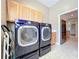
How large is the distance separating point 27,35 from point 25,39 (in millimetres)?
119

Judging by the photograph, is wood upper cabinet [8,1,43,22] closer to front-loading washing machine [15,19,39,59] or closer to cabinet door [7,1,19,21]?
cabinet door [7,1,19,21]

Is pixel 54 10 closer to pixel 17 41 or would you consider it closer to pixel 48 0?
pixel 48 0

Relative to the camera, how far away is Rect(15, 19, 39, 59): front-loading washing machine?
1919 mm

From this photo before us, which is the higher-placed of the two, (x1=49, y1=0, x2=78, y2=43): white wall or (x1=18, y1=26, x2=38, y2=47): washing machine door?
(x1=49, y1=0, x2=78, y2=43): white wall

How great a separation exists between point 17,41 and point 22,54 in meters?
0.34

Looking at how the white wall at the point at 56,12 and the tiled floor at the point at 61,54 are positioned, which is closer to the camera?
the tiled floor at the point at 61,54

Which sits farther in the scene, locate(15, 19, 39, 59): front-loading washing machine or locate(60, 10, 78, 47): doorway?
locate(60, 10, 78, 47): doorway

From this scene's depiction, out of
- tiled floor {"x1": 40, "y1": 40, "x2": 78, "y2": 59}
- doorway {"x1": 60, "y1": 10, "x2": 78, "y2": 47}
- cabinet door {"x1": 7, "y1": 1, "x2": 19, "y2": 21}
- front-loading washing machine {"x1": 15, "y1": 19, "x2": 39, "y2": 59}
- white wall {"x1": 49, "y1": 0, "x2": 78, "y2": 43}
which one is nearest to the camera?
front-loading washing machine {"x1": 15, "y1": 19, "x2": 39, "y2": 59}

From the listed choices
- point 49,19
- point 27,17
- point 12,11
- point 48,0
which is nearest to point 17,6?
point 12,11

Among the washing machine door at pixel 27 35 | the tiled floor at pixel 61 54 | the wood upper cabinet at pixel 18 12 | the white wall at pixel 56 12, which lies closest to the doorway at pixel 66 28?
the white wall at pixel 56 12

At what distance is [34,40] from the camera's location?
8.07 ft

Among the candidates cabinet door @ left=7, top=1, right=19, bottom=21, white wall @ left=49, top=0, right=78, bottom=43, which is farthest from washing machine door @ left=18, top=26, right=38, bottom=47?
white wall @ left=49, top=0, right=78, bottom=43

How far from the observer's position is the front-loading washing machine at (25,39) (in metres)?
1.92

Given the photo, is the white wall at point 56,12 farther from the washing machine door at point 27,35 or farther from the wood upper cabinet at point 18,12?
the washing machine door at point 27,35
